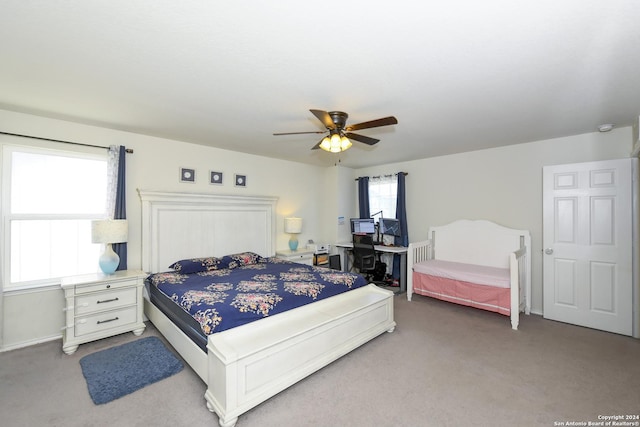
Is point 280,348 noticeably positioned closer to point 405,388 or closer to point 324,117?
point 405,388

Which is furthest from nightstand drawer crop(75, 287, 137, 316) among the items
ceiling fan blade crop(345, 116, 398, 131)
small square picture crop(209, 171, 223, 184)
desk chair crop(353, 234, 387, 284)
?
desk chair crop(353, 234, 387, 284)

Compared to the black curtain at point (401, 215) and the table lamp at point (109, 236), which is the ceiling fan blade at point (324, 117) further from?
the black curtain at point (401, 215)

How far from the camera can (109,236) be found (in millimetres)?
2979

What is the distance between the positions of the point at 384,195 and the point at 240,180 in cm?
282

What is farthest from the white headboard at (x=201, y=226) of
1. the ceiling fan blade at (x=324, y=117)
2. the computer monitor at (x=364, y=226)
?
the ceiling fan blade at (x=324, y=117)

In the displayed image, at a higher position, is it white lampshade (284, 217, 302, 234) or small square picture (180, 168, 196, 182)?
small square picture (180, 168, 196, 182)

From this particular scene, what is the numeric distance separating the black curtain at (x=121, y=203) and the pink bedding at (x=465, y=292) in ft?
13.2

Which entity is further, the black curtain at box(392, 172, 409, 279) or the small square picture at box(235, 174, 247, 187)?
the black curtain at box(392, 172, 409, 279)

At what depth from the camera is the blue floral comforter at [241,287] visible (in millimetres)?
2199

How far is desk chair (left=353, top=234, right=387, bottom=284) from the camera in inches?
190

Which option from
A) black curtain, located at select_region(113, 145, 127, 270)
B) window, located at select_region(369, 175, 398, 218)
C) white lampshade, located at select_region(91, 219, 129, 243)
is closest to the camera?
white lampshade, located at select_region(91, 219, 129, 243)

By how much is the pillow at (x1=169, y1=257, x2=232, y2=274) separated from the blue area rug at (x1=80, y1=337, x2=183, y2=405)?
0.88m

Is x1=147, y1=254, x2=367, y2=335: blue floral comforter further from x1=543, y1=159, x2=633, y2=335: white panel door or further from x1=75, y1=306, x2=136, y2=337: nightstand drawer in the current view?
x1=543, y1=159, x2=633, y2=335: white panel door

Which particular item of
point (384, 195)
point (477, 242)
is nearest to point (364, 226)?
point (384, 195)
